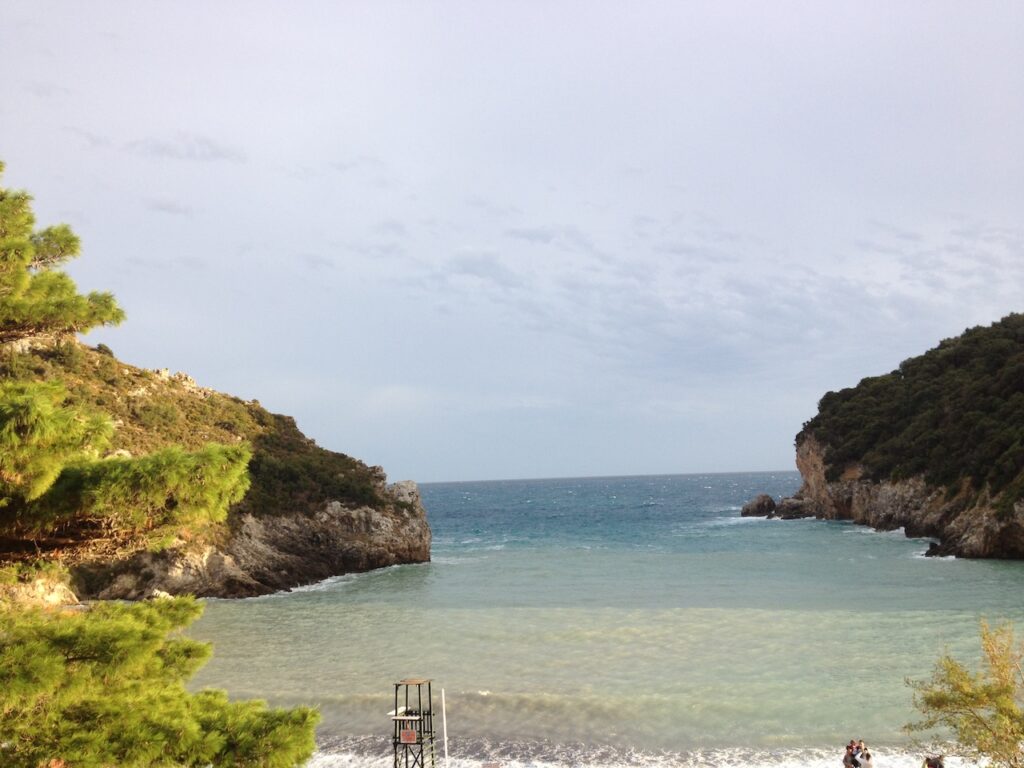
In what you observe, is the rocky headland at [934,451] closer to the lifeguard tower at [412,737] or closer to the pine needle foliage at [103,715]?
the lifeguard tower at [412,737]

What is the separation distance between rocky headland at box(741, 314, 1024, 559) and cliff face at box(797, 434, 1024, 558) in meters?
0.08

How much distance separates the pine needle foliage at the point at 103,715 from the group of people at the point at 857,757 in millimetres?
10688

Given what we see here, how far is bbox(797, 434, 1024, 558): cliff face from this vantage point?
38531 mm

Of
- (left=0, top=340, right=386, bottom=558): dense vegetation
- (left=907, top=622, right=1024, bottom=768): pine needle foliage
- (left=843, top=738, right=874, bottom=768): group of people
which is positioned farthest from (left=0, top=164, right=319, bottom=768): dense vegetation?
(left=0, top=340, right=386, bottom=558): dense vegetation

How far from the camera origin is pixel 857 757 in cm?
1266

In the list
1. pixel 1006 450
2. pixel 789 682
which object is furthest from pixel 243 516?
pixel 1006 450

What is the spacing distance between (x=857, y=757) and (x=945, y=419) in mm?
51992

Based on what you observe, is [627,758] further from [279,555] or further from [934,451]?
[934,451]

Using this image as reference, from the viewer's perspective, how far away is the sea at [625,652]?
14.5 meters

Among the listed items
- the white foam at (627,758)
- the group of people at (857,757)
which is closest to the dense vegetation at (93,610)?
the white foam at (627,758)

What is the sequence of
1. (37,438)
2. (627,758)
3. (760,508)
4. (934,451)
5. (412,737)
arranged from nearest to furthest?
(37,438), (412,737), (627,758), (934,451), (760,508)

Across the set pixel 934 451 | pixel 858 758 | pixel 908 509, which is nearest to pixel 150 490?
pixel 858 758

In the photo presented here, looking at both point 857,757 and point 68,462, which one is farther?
point 857,757

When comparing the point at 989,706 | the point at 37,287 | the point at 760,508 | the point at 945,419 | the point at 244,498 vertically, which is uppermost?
the point at 37,287
